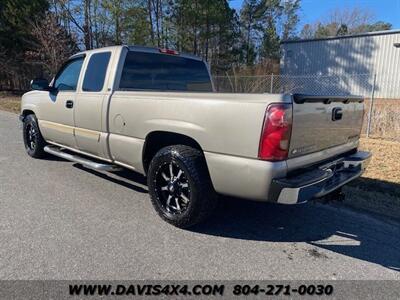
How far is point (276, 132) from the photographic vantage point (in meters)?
2.95

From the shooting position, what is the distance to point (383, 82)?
70.6 feet

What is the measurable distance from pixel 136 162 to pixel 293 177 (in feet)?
6.35

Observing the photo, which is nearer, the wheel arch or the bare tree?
the wheel arch

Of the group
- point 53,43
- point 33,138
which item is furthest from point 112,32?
point 33,138

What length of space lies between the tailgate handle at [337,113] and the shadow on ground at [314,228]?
1257mm

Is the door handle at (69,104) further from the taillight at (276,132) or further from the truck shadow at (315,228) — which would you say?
the taillight at (276,132)

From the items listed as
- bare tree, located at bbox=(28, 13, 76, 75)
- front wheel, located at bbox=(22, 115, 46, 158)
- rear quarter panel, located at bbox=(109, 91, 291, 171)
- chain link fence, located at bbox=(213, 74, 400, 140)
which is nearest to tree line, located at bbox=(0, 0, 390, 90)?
bare tree, located at bbox=(28, 13, 76, 75)

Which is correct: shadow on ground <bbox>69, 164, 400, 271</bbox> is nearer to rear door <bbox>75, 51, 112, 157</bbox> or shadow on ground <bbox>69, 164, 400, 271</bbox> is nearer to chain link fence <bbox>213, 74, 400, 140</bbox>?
chain link fence <bbox>213, 74, 400, 140</bbox>

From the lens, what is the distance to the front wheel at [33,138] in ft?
21.1

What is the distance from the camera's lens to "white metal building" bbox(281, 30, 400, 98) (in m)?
21.6

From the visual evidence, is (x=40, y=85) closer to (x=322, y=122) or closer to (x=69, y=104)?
(x=69, y=104)

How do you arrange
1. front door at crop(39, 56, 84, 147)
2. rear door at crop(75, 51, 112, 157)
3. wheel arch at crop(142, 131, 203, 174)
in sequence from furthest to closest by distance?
front door at crop(39, 56, 84, 147), rear door at crop(75, 51, 112, 157), wheel arch at crop(142, 131, 203, 174)

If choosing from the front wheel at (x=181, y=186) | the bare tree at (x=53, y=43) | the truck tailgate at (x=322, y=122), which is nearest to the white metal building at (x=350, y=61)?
the bare tree at (x=53, y=43)

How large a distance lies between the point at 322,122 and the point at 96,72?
314cm
